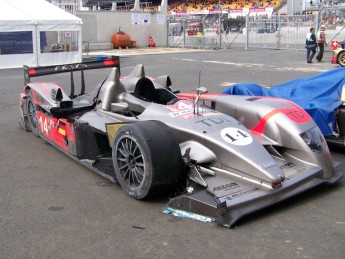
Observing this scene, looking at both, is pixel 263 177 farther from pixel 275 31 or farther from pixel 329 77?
pixel 275 31

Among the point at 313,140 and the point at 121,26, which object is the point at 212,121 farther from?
the point at 121,26

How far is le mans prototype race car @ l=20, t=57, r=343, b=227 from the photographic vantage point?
12.6 feet

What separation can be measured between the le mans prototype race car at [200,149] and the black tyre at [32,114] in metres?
1.19

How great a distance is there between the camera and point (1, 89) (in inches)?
490

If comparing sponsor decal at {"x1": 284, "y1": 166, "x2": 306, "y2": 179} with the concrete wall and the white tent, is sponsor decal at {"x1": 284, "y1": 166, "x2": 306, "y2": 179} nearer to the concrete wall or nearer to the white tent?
the white tent

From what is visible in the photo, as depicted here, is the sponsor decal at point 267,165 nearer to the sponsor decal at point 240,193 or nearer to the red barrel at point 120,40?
the sponsor decal at point 240,193

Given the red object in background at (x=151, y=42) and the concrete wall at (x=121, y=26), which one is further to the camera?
the red object in background at (x=151, y=42)

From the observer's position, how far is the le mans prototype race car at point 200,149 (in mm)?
3834

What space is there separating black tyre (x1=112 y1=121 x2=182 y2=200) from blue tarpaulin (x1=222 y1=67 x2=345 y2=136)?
2.51 metres

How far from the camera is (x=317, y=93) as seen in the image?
20.4 feet

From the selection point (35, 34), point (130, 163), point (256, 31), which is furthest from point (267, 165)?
point (256, 31)

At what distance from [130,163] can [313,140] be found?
189 cm

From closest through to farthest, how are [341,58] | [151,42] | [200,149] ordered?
[200,149]
[341,58]
[151,42]

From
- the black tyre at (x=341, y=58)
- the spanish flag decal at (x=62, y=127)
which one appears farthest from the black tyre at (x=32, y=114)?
the black tyre at (x=341, y=58)
